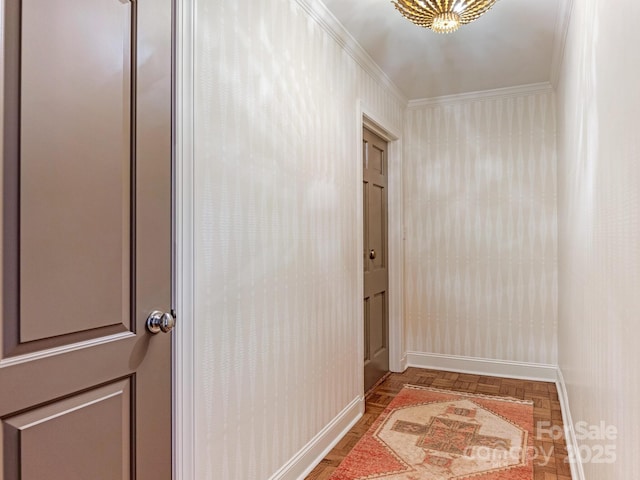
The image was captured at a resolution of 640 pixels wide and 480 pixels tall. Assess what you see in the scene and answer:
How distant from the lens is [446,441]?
104 inches

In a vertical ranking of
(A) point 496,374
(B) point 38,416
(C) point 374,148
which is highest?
(C) point 374,148

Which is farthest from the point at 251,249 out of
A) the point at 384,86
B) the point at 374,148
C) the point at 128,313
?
the point at 384,86

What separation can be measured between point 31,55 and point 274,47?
122 centimetres

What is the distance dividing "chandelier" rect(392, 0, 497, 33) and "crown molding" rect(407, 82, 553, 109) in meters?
1.99

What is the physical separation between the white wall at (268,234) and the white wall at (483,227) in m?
1.52

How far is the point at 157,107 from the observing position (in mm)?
1423

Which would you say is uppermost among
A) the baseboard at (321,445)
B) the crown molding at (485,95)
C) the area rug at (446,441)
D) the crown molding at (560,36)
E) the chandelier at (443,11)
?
the crown molding at (485,95)

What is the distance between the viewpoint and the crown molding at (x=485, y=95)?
3799 millimetres

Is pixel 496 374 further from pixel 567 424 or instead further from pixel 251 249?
pixel 251 249

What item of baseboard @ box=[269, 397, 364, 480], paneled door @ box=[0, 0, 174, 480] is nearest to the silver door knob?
paneled door @ box=[0, 0, 174, 480]

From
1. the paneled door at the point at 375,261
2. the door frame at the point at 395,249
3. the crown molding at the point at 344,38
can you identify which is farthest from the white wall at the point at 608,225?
the door frame at the point at 395,249

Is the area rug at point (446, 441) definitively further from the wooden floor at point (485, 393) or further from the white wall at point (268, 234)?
the white wall at point (268, 234)

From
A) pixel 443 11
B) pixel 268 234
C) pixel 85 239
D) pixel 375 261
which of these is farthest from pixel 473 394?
pixel 85 239

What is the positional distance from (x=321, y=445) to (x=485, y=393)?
164 centimetres
